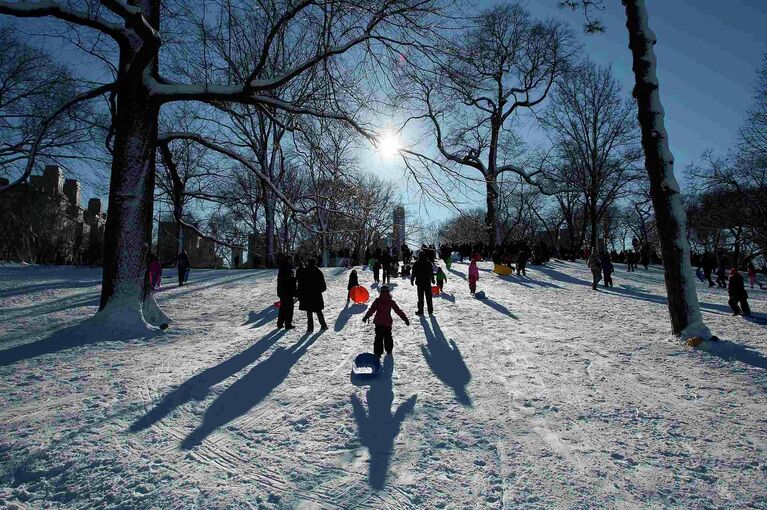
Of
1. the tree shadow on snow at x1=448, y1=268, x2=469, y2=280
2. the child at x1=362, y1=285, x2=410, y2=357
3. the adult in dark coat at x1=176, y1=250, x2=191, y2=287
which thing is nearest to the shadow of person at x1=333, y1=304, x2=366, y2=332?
the child at x1=362, y1=285, x2=410, y2=357

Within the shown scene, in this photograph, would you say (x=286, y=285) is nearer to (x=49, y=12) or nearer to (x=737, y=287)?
(x=49, y=12)

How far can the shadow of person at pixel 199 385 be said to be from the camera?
4281 millimetres

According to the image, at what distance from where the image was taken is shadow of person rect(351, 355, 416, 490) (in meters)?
3.35

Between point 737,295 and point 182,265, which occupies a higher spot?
point 182,265

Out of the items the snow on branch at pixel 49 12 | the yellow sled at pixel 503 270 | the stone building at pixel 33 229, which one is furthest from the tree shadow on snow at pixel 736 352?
the stone building at pixel 33 229

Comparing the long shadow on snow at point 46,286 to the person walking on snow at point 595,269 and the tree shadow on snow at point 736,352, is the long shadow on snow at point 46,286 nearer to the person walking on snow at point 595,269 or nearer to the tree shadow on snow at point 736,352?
the tree shadow on snow at point 736,352

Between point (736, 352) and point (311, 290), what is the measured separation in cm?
815

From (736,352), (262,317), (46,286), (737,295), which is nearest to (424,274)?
(262,317)

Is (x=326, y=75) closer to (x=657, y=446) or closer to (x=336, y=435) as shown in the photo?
(x=336, y=435)

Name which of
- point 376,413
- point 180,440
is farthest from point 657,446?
point 180,440

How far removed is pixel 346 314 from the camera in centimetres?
1178

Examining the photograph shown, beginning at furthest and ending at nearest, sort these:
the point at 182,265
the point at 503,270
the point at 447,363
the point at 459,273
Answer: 1. the point at 459,273
2. the point at 503,270
3. the point at 182,265
4. the point at 447,363

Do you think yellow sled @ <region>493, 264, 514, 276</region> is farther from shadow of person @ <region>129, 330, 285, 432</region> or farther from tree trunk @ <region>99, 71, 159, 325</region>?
tree trunk @ <region>99, 71, 159, 325</region>

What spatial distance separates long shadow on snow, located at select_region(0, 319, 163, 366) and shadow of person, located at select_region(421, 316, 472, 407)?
217 inches
